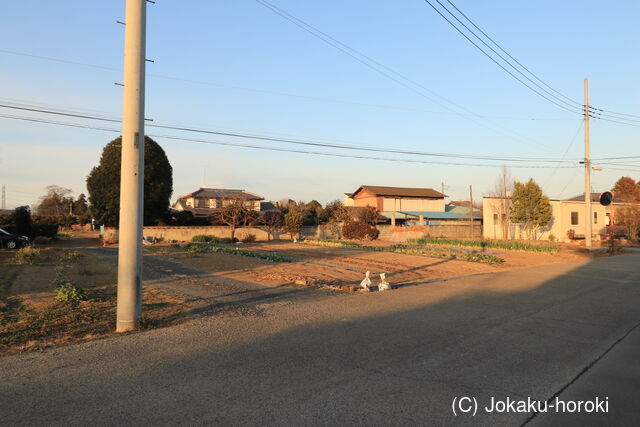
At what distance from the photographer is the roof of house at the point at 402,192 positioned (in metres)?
58.9

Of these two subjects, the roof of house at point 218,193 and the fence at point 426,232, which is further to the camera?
the roof of house at point 218,193

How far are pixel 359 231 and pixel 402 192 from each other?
2504cm

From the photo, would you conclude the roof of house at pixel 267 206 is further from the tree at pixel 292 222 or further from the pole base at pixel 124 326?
the pole base at pixel 124 326

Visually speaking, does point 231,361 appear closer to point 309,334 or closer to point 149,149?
point 309,334

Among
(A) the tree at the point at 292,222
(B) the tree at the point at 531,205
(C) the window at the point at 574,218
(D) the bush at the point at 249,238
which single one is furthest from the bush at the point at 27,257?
(C) the window at the point at 574,218

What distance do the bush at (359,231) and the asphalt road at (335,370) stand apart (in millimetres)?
28778

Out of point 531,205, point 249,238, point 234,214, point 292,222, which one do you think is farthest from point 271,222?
point 531,205

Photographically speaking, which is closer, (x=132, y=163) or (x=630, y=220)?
(x=132, y=163)

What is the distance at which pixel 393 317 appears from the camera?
8164mm

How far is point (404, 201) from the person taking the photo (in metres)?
59.3

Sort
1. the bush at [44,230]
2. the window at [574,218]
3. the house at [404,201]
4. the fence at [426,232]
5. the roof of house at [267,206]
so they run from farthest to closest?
the house at [404,201] → the roof of house at [267,206] → the window at [574,218] → the fence at [426,232] → the bush at [44,230]

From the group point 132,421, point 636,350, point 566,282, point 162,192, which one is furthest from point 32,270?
point 162,192

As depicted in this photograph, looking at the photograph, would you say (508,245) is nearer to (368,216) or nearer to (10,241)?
(368,216)

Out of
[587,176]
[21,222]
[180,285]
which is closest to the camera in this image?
[180,285]
